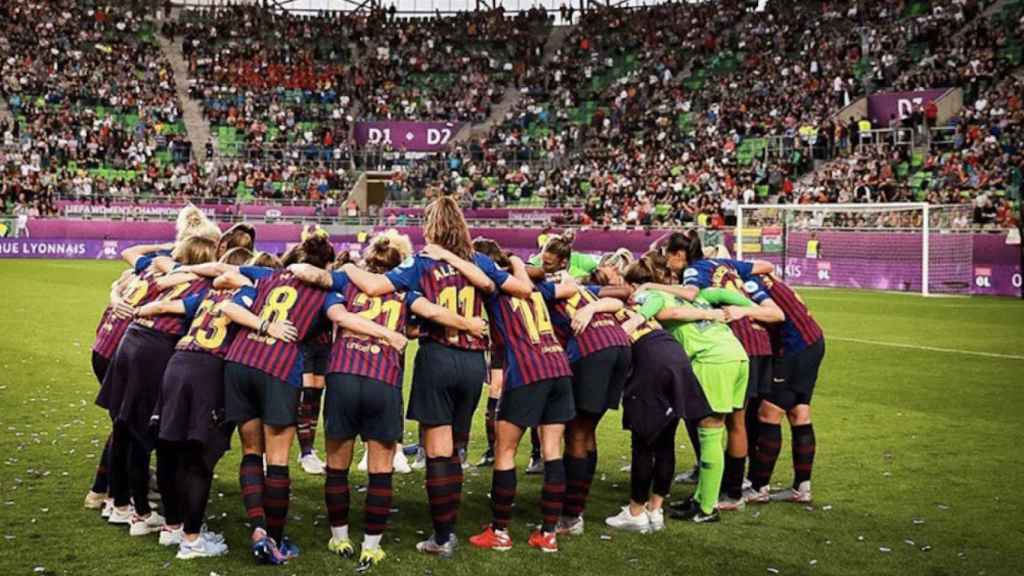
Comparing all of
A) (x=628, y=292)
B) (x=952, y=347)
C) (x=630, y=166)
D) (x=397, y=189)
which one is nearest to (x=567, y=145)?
(x=630, y=166)

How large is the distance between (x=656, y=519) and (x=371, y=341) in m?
2.49

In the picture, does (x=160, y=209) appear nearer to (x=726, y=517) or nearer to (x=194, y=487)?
(x=194, y=487)

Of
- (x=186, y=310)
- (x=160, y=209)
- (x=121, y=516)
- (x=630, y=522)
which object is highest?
(x=160, y=209)

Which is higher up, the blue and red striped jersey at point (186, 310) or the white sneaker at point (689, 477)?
the blue and red striped jersey at point (186, 310)

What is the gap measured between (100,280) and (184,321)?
25698 millimetres

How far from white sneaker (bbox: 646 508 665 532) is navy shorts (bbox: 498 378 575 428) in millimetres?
1062

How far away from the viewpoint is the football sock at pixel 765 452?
332 inches

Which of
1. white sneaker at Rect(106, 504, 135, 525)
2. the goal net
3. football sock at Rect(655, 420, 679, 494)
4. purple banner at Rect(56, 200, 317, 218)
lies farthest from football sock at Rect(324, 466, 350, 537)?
purple banner at Rect(56, 200, 317, 218)

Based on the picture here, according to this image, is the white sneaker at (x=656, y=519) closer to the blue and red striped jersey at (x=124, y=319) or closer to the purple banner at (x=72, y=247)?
the blue and red striped jersey at (x=124, y=319)

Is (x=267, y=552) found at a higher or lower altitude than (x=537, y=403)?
lower

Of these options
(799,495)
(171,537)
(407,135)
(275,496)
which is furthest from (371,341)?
(407,135)

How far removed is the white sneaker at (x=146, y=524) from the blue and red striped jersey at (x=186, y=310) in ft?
4.23

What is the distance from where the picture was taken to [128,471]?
7.45 m

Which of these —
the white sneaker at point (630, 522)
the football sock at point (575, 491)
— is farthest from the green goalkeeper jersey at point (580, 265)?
the white sneaker at point (630, 522)
